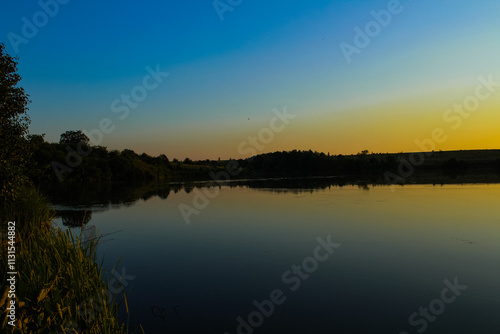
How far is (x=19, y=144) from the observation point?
8.41 metres

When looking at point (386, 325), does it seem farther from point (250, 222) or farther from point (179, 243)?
point (250, 222)

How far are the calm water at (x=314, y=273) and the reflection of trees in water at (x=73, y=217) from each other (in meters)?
0.67

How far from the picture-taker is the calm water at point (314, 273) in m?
5.56

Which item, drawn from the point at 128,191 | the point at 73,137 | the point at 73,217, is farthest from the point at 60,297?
the point at 73,137

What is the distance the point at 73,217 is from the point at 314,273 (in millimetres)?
13471

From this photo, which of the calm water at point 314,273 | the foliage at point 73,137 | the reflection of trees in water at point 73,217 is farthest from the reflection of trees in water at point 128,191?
the foliage at point 73,137

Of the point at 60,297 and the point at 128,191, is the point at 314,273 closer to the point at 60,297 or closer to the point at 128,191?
the point at 60,297

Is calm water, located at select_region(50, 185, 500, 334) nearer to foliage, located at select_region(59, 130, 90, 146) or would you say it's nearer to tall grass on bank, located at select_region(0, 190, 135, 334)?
tall grass on bank, located at select_region(0, 190, 135, 334)

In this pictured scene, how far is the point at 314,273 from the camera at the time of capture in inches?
307

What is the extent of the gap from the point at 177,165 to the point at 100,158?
25.8 metres

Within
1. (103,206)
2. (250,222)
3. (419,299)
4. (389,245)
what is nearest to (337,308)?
(419,299)

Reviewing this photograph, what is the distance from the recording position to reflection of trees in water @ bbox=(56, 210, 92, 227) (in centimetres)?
1515

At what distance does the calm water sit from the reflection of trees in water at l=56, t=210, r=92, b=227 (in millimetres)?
667

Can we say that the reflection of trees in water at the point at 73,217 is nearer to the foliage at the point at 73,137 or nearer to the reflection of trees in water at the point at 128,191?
the reflection of trees in water at the point at 128,191
